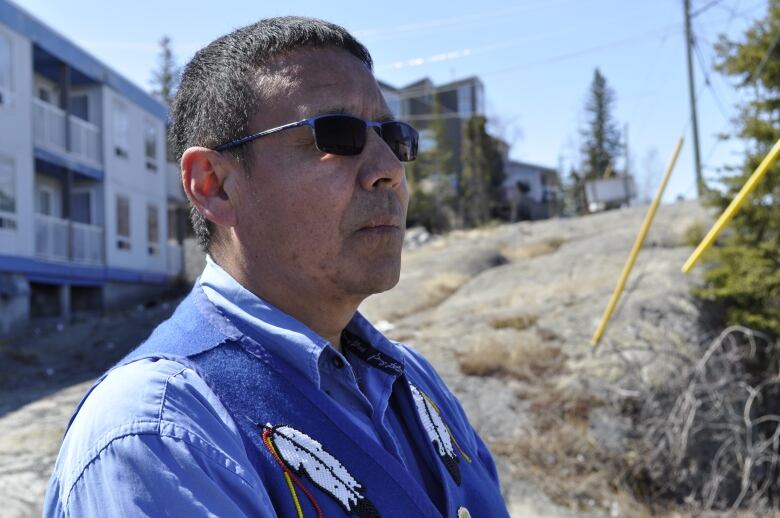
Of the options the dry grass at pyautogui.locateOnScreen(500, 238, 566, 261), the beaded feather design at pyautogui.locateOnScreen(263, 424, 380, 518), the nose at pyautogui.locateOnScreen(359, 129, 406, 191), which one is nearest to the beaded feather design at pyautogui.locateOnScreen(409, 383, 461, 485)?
the beaded feather design at pyautogui.locateOnScreen(263, 424, 380, 518)

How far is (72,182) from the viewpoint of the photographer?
64.5ft

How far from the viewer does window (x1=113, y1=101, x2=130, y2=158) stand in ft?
68.3

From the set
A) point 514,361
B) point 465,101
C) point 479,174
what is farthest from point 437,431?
point 465,101

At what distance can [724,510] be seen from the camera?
6660 millimetres

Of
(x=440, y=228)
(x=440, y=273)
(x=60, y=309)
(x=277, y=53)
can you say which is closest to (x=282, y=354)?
(x=277, y=53)

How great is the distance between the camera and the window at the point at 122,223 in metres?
20.6

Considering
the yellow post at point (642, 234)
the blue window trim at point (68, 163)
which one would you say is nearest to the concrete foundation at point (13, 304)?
the blue window trim at point (68, 163)

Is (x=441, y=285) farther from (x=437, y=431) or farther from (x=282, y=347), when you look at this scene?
(x=282, y=347)

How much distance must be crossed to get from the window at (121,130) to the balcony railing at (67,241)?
111 inches

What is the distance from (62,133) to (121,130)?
3.25 meters

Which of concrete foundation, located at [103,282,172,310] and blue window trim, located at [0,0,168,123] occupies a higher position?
blue window trim, located at [0,0,168,123]

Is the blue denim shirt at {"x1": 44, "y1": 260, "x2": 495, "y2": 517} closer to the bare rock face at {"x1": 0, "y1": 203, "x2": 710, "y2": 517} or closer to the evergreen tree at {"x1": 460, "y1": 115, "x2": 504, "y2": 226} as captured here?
the bare rock face at {"x1": 0, "y1": 203, "x2": 710, "y2": 517}

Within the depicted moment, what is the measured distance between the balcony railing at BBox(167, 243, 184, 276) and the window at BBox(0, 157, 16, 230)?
7.88 metres

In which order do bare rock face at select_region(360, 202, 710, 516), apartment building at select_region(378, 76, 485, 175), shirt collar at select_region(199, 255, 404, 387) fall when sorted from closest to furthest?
shirt collar at select_region(199, 255, 404, 387) < bare rock face at select_region(360, 202, 710, 516) < apartment building at select_region(378, 76, 485, 175)
